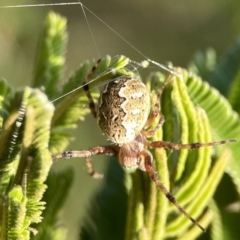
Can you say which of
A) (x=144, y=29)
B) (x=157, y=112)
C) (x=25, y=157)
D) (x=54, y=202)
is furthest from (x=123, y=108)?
(x=144, y=29)

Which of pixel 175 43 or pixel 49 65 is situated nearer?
pixel 49 65

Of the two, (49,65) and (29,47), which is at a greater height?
(29,47)

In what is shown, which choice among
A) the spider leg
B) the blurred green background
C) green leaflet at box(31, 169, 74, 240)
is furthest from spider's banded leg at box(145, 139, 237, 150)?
the blurred green background

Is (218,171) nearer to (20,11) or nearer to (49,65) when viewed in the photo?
(49,65)

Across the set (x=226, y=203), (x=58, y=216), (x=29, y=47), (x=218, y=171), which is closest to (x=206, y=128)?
(x=218, y=171)

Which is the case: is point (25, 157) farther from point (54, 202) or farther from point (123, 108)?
point (123, 108)

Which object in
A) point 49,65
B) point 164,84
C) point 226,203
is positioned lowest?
point 226,203

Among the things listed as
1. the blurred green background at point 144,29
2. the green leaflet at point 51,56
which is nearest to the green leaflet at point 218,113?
the green leaflet at point 51,56

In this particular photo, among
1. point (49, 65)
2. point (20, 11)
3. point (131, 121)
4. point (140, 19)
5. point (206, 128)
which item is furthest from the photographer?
point (140, 19)

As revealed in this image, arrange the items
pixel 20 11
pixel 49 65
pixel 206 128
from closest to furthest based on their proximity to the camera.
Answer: pixel 206 128 < pixel 49 65 < pixel 20 11
